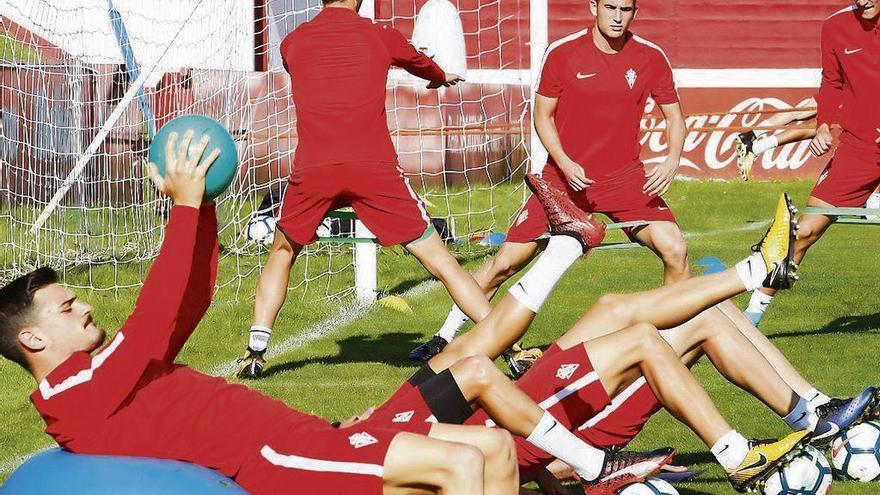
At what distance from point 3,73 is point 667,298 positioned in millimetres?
7939

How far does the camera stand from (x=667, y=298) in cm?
539

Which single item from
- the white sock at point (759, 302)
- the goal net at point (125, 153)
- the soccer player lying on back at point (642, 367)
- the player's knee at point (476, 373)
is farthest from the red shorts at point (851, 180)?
the player's knee at point (476, 373)

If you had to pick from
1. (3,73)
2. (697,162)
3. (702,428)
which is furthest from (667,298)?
(697,162)

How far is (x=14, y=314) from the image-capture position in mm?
4371

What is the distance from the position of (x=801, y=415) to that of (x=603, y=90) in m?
3.07

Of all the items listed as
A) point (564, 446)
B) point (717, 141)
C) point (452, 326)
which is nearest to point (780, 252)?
point (564, 446)

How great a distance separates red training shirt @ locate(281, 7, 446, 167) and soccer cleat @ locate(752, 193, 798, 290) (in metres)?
2.63

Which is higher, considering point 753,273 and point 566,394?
point 753,273

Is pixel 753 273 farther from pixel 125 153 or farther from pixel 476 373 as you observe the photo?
pixel 125 153

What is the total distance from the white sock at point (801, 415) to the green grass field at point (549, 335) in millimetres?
296

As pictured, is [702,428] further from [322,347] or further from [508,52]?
[508,52]

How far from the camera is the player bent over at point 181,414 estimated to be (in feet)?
13.9

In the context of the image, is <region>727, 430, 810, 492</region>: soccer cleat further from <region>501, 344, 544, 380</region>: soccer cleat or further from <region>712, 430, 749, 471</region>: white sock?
<region>501, 344, 544, 380</region>: soccer cleat

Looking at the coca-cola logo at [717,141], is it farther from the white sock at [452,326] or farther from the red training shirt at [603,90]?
the white sock at [452,326]
